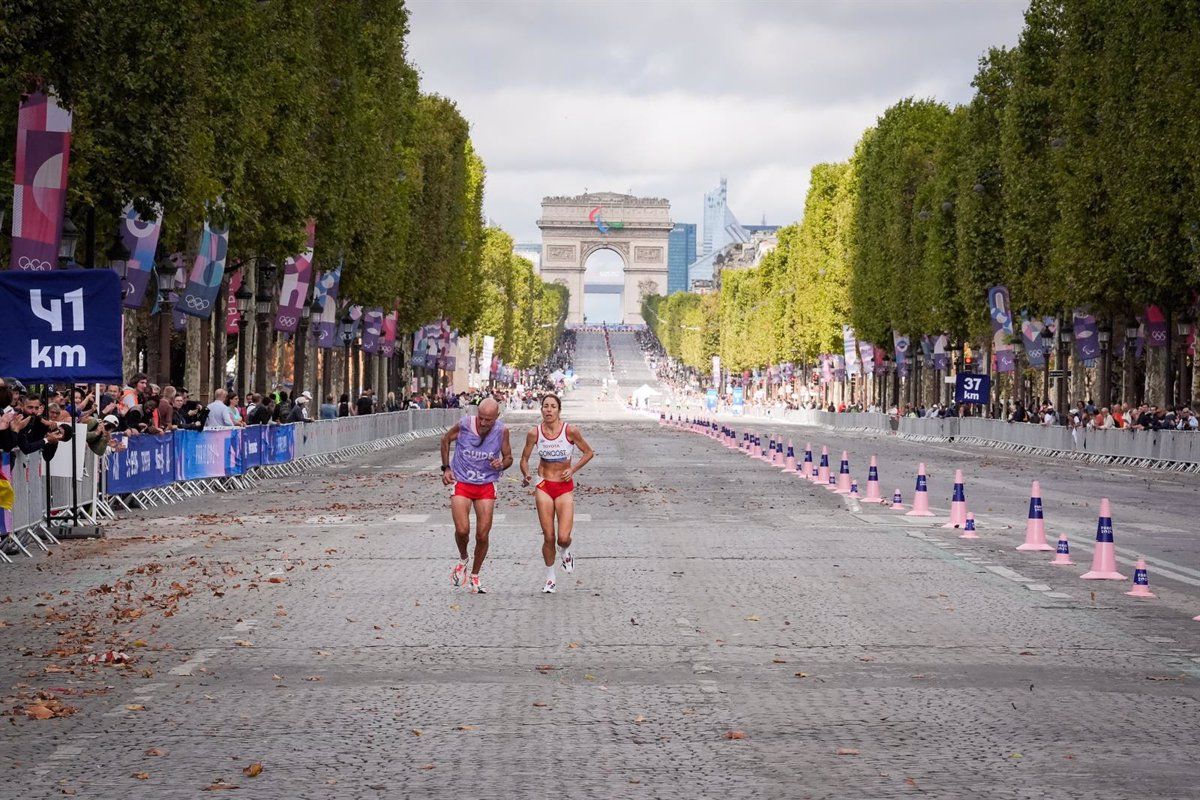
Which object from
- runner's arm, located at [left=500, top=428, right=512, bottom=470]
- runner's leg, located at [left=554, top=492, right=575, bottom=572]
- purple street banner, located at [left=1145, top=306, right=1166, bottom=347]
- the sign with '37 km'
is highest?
purple street banner, located at [left=1145, top=306, right=1166, bottom=347]

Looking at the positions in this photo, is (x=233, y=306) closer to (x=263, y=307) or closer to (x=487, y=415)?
(x=263, y=307)

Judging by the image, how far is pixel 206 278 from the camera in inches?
1521

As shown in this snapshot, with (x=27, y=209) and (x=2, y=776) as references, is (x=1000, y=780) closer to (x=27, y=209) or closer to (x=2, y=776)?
(x=2, y=776)

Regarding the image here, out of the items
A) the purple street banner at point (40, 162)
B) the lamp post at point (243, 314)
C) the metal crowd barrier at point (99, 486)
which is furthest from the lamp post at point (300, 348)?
the purple street banner at point (40, 162)

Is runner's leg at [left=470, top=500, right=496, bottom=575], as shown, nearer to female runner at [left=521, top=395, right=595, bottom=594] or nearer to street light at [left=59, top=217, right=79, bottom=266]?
female runner at [left=521, top=395, right=595, bottom=594]

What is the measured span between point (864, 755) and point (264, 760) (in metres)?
2.62

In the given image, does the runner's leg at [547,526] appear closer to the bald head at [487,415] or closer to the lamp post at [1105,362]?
the bald head at [487,415]

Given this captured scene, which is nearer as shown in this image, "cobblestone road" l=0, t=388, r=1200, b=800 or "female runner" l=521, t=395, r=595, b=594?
"cobblestone road" l=0, t=388, r=1200, b=800

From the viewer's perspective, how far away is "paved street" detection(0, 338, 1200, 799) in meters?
9.01

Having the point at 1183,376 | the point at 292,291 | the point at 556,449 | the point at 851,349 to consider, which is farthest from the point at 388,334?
the point at 556,449

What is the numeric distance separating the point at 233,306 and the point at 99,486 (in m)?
32.3

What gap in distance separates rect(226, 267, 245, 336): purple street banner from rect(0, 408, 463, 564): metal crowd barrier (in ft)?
13.1

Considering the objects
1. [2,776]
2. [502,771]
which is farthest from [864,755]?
[2,776]

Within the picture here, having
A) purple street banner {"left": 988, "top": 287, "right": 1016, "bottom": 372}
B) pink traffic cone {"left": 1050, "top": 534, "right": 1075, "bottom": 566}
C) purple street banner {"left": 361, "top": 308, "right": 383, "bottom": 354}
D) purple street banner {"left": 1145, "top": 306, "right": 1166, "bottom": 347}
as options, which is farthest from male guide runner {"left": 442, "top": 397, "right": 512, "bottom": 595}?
purple street banner {"left": 361, "top": 308, "right": 383, "bottom": 354}
